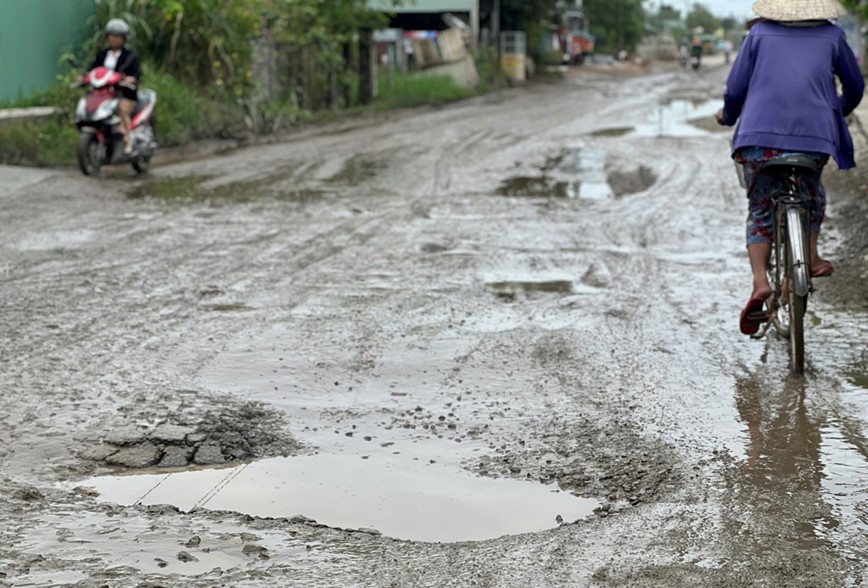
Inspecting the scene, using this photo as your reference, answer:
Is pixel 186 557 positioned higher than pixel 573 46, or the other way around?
pixel 186 557

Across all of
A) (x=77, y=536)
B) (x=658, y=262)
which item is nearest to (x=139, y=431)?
(x=77, y=536)

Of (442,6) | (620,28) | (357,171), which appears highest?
(442,6)

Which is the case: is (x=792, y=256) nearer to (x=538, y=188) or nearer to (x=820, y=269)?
(x=820, y=269)

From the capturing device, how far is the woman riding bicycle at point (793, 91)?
19.1 feet

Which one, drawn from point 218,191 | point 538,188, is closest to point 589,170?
point 538,188

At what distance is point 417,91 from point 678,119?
8.98 meters

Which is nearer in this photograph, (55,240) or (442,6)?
(55,240)

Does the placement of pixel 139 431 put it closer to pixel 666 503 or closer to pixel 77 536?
pixel 77 536

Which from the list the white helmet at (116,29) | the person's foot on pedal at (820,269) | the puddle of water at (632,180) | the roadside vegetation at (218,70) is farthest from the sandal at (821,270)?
the roadside vegetation at (218,70)

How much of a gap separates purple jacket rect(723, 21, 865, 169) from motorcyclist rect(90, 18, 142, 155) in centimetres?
911

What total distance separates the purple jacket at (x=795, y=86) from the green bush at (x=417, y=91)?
20.6 m

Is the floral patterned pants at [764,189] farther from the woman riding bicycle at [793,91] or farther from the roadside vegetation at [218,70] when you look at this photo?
the roadside vegetation at [218,70]

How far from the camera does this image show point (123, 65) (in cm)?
1395

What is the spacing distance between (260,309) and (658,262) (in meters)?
2.94
